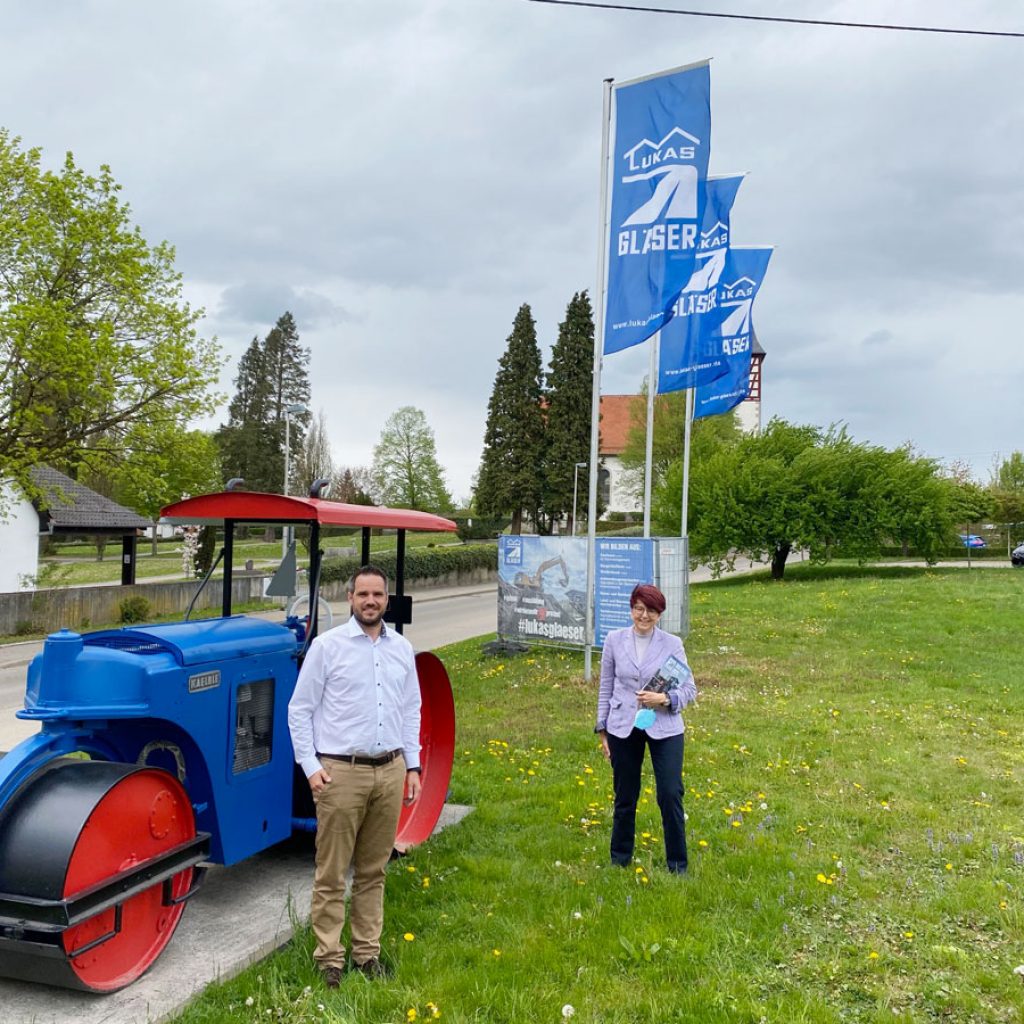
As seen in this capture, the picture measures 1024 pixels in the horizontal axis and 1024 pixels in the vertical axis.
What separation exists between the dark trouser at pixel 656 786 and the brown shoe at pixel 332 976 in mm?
1937

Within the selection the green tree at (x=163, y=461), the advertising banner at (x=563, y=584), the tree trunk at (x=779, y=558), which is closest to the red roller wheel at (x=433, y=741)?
the advertising banner at (x=563, y=584)

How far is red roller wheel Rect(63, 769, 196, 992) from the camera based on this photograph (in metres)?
3.45

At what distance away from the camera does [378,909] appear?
3.98 meters

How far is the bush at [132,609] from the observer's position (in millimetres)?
21562

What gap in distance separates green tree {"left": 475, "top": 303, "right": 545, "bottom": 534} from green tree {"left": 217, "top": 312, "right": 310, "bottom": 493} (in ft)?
46.2

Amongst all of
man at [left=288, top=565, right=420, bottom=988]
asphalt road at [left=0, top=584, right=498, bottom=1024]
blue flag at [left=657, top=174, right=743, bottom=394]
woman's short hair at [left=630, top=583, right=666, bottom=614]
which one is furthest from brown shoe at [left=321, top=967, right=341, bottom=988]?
blue flag at [left=657, top=174, right=743, bottom=394]

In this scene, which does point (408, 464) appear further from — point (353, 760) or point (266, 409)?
point (353, 760)

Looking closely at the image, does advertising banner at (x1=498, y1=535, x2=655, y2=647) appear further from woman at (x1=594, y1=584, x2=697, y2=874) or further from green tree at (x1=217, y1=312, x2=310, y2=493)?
green tree at (x1=217, y1=312, x2=310, y2=493)

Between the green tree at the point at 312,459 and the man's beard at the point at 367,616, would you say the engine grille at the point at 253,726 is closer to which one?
the man's beard at the point at 367,616

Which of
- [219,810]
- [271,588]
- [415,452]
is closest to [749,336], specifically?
[271,588]

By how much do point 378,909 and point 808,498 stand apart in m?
28.3

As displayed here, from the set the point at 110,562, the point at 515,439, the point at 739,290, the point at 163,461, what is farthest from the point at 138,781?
the point at 515,439

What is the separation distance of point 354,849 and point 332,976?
0.51m

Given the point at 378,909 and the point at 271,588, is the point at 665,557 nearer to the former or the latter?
the point at 271,588
